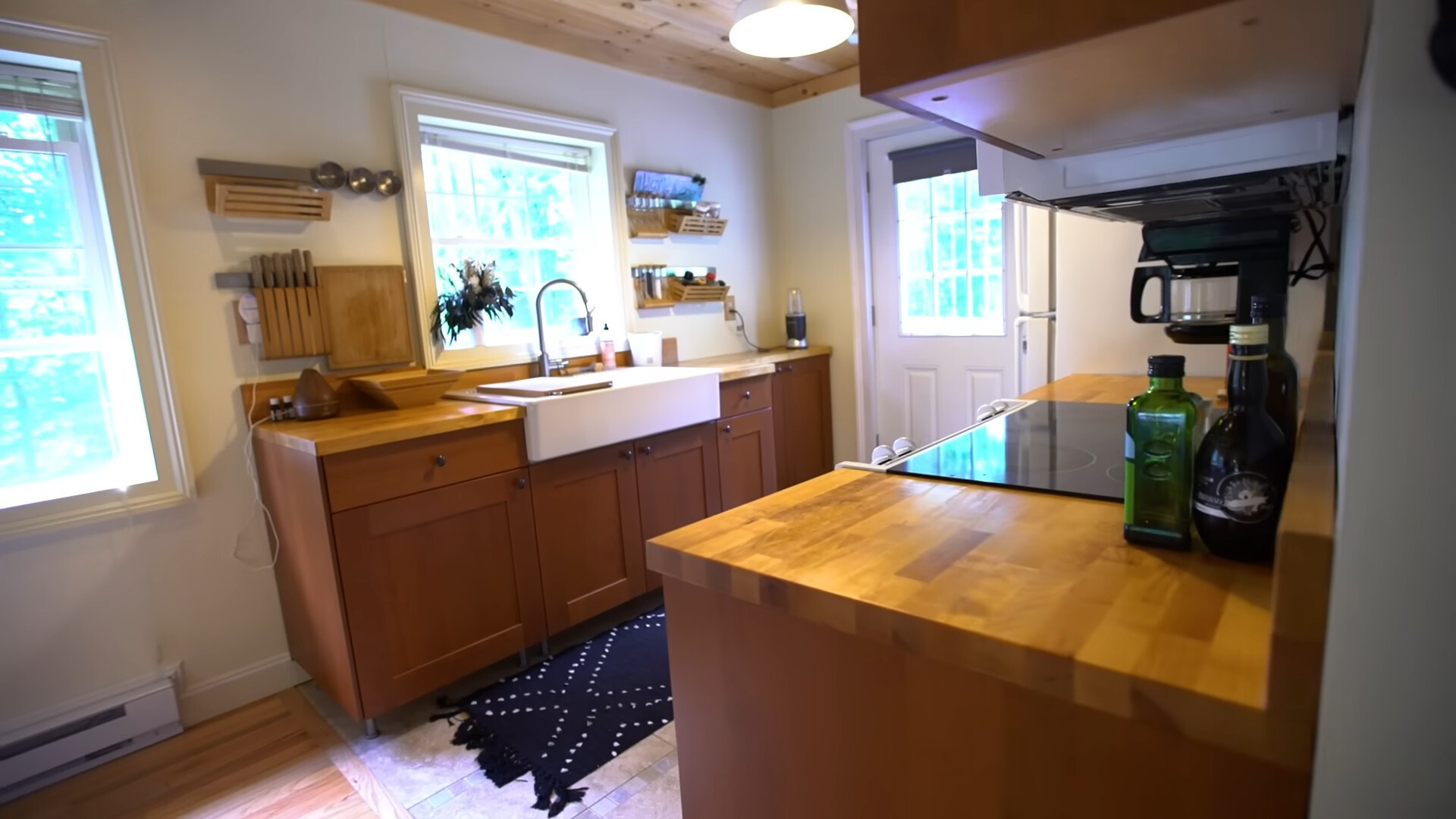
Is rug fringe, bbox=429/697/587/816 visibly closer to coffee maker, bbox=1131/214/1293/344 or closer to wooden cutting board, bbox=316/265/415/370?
wooden cutting board, bbox=316/265/415/370

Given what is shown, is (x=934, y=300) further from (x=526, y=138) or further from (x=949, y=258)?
(x=526, y=138)

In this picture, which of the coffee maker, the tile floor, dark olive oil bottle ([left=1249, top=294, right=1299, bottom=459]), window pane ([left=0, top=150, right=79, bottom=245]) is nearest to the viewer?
dark olive oil bottle ([left=1249, top=294, right=1299, bottom=459])

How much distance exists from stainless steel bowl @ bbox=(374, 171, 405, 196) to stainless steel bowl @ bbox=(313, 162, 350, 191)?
0.12 metres

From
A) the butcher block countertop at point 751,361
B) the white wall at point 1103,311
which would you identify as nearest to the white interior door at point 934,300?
the butcher block countertop at point 751,361

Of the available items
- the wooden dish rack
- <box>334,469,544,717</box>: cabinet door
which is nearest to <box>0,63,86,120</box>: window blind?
the wooden dish rack

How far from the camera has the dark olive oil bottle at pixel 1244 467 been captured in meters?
0.68

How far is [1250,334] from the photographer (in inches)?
27.5

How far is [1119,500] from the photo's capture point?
973 mm

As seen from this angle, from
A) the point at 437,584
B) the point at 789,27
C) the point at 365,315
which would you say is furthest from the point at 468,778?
the point at 789,27

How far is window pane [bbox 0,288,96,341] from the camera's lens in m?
1.94

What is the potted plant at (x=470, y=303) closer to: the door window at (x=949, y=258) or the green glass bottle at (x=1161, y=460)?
the door window at (x=949, y=258)

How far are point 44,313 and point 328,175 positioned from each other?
2.83ft

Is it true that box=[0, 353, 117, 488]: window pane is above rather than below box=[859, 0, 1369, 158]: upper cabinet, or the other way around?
below

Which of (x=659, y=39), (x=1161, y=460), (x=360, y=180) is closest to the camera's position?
(x=1161, y=460)
